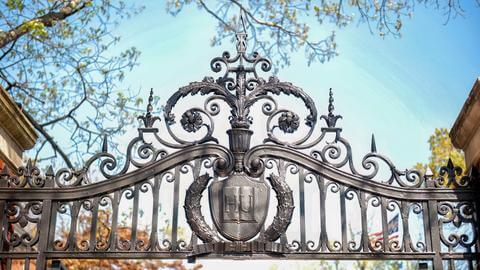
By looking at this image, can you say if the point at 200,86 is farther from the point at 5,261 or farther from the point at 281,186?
the point at 5,261

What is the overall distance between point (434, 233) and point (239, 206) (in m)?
1.74

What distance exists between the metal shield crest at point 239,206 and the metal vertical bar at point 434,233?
4.81 feet

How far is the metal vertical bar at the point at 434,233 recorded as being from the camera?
19.2 ft

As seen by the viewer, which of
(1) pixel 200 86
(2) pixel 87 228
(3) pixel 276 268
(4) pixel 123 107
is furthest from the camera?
(3) pixel 276 268

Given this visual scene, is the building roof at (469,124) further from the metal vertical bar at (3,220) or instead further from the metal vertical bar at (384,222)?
the metal vertical bar at (3,220)

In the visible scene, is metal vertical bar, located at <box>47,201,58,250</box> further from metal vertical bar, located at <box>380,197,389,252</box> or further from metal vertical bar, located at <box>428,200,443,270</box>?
metal vertical bar, located at <box>428,200,443,270</box>

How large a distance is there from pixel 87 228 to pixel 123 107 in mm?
4336

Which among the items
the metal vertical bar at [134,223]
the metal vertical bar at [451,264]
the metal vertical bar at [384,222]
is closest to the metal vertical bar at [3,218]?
the metal vertical bar at [134,223]

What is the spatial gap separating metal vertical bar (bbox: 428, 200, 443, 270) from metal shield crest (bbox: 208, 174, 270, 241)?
4.81 feet

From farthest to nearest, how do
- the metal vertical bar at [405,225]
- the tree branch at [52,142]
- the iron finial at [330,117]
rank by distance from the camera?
1. the tree branch at [52,142]
2. the iron finial at [330,117]
3. the metal vertical bar at [405,225]

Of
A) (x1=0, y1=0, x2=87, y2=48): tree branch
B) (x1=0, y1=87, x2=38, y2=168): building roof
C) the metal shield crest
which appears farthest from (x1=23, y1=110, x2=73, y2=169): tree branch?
the metal shield crest

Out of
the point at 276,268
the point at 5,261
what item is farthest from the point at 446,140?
the point at 276,268

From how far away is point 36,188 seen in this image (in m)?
6.16

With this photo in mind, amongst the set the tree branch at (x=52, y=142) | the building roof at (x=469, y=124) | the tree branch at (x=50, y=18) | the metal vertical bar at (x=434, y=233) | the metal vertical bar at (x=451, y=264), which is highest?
the tree branch at (x=50, y=18)
